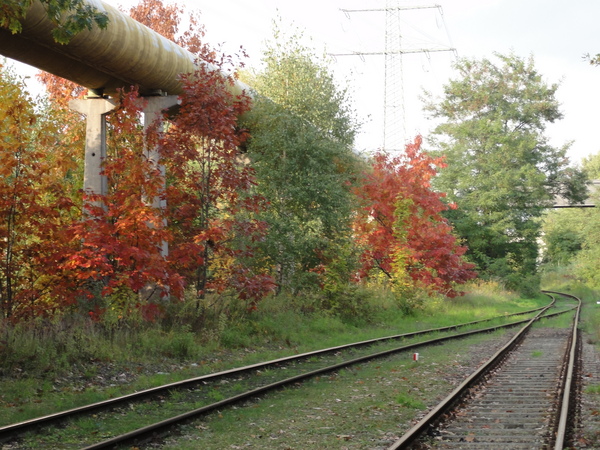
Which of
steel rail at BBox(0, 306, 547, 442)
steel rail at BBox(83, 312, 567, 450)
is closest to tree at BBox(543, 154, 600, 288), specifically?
steel rail at BBox(0, 306, 547, 442)

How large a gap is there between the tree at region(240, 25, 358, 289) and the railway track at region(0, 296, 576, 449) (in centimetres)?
455

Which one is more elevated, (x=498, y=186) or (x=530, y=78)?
(x=530, y=78)

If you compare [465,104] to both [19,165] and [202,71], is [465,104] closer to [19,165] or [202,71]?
[202,71]

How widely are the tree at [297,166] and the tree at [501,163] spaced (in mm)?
21396

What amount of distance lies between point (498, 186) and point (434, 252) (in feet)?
46.5

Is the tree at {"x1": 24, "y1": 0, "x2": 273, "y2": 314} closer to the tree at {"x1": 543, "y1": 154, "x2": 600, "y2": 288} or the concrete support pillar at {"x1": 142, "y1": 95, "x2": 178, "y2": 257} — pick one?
the concrete support pillar at {"x1": 142, "y1": 95, "x2": 178, "y2": 257}

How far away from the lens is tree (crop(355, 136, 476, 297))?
29734 millimetres

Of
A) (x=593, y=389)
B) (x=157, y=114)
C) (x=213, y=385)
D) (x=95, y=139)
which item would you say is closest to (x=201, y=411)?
(x=213, y=385)

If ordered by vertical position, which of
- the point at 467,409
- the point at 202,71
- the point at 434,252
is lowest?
the point at 467,409

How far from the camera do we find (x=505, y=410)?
9.21 meters

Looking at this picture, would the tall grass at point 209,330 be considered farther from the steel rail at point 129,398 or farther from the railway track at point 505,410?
the railway track at point 505,410

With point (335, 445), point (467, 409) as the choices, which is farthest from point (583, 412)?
point (335, 445)

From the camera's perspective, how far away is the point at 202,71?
1619cm

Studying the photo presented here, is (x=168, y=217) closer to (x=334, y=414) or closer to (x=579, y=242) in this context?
(x=334, y=414)
